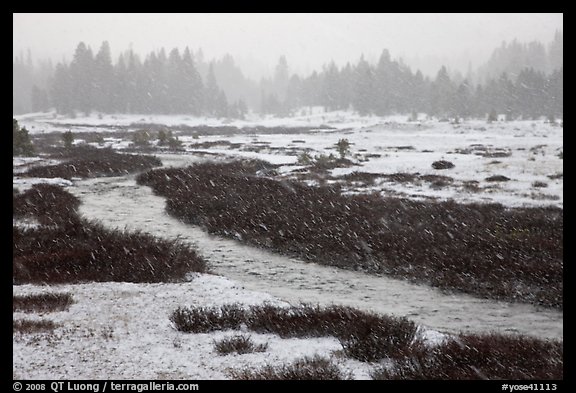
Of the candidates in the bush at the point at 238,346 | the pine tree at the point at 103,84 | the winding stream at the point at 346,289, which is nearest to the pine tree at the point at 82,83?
the pine tree at the point at 103,84

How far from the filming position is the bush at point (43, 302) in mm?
9750

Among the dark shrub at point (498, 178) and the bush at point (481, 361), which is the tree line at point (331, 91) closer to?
the dark shrub at point (498, 178)

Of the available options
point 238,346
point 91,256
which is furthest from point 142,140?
point 238,346

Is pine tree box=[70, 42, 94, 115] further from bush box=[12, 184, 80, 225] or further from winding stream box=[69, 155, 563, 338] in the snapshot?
winding stream box=[69, 155, 563, 338]

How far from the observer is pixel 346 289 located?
43.8 ft

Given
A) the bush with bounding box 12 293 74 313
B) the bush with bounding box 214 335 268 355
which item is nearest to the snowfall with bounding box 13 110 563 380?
the bush with bounding box 214 335 268 355

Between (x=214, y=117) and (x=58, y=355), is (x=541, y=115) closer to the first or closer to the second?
(x=214, y=117)

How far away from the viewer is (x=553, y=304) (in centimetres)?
1216

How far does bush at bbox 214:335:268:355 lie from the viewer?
25.9 ft

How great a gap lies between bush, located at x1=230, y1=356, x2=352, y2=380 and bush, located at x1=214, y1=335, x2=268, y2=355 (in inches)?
33.3

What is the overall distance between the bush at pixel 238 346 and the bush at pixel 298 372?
84 cm
